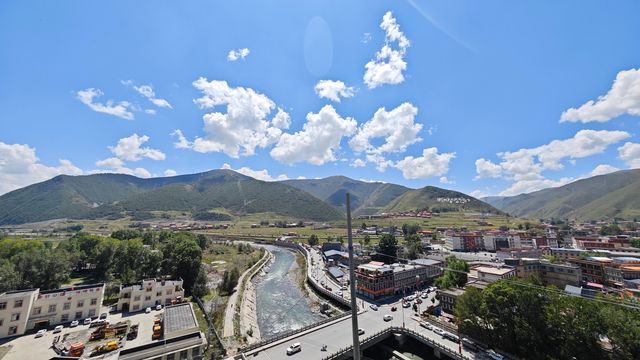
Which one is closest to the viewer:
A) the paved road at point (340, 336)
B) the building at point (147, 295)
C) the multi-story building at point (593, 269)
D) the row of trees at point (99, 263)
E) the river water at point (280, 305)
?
the paved road at point (340, 336)

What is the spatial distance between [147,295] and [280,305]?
64.3 feet

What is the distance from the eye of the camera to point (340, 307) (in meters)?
41.6

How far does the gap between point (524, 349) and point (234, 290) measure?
137ft

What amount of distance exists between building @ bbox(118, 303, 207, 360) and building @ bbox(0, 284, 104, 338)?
1389 cm

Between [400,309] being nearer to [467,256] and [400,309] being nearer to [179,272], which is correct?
[179,272]

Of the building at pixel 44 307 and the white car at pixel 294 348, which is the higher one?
the building at pixel 44 307

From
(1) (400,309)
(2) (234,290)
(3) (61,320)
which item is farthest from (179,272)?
(1) (400,309)

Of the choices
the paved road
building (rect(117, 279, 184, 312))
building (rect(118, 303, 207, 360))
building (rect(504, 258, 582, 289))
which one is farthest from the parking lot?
building (rect(504, 258, 582, 289))

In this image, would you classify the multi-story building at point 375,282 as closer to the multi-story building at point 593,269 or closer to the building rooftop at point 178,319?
the building rooftop at point 178,319

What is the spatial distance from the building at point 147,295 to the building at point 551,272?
198 ft

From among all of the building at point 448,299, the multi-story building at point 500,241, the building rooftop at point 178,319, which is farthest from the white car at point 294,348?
the multi-story building at point 500,241

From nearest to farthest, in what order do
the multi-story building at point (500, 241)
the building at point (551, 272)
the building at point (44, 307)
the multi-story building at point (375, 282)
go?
the building at point (44, 307), the multi-story building at point (375, 282), the building at point (551, 272), the multi-story building at point (500, 241)

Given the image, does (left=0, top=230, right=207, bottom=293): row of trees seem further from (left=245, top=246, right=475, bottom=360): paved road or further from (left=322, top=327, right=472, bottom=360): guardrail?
(left=322, top=327, right=472, bottom=360): guardrail

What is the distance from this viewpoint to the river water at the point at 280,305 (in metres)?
35.3
